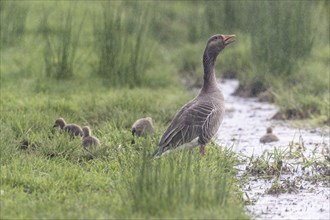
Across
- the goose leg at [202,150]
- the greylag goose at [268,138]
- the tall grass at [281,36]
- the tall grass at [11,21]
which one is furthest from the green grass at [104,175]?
the tall grass at [281,36]

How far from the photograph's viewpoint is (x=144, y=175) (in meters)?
5.91

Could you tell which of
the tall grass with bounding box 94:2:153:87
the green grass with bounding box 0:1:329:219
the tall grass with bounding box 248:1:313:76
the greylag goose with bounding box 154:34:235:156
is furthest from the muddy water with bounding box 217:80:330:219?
the tall grass with bounding box 94:2:153:87

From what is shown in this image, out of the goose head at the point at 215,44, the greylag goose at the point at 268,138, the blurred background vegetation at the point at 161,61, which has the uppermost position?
the goose head at the point at 215,44

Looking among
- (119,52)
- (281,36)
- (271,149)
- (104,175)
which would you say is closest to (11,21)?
(119,52)

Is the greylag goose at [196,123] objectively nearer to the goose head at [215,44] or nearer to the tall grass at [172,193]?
the goose head at [215,44]

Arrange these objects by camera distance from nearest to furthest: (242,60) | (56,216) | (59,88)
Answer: (56,216), (59,88), (242,60)

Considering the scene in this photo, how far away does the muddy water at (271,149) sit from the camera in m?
6.86

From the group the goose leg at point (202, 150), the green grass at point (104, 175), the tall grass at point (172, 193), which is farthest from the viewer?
the goose leg at point (202, 150)

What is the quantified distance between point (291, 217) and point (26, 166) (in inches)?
95.4

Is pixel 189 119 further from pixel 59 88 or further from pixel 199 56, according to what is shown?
pixel 199 56

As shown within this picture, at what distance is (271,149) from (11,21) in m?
5.54

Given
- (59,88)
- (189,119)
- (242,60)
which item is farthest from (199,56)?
(189,119)

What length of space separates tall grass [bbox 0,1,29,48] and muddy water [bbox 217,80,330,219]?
12.1 feet

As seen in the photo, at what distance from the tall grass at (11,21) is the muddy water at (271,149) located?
368 cm
